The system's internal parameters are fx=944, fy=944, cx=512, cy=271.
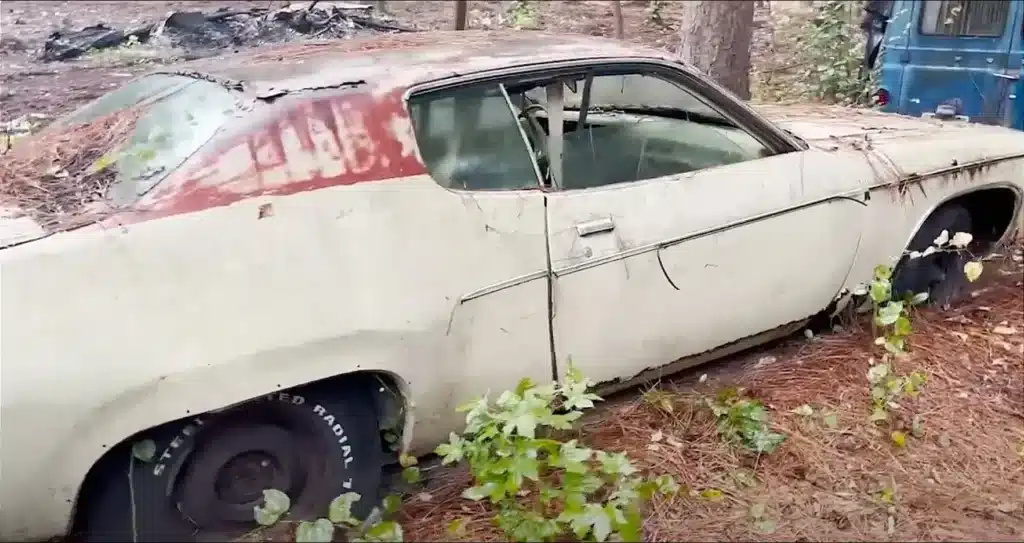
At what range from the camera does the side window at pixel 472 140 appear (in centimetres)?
302

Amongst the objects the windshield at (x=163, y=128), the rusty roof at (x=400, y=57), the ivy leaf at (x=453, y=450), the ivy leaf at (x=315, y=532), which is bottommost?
the ivy leaf at (x=315, y=532)

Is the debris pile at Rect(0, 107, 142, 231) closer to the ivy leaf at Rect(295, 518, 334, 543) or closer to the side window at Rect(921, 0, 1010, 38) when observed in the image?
the ivy leaf at Rect(295, 518, 334, 543)

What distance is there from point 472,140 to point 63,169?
1.37 meters

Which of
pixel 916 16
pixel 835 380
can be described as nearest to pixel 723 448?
pixel 835 380

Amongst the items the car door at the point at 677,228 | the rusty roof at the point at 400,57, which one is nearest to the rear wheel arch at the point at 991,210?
the car door at the point at 677,228

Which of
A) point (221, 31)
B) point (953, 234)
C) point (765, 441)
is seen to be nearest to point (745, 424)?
point (765, 441)

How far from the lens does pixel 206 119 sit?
289 cm

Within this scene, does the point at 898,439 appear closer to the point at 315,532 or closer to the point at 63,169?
the point at 315,532

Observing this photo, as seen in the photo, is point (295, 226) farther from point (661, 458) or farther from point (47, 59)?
point (47, 59)

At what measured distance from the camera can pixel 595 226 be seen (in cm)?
321

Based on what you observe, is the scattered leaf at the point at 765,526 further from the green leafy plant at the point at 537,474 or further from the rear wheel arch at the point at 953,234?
the rear wheel arch at the point at 953,234

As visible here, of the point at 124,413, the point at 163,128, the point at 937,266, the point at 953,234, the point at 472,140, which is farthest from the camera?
the point at 937,266

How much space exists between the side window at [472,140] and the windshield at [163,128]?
1.95ft

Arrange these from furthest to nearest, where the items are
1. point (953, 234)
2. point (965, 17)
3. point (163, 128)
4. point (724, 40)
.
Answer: point (965, 17), point (724, 40), point (953, 234), point (163, 128)
